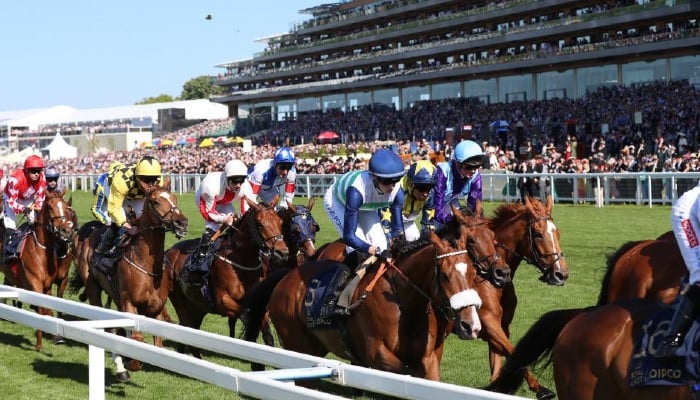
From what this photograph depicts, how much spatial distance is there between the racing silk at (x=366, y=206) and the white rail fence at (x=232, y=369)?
120cm

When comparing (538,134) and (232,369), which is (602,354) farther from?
(538,134)

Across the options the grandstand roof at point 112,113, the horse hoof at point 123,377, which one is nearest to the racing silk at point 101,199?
the horse hoof at point 123,377

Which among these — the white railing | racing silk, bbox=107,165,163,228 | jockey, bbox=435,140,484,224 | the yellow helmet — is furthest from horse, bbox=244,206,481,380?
the white railing

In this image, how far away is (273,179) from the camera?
938cm

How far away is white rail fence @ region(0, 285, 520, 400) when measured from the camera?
371 cm

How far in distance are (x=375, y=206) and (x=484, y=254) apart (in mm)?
758

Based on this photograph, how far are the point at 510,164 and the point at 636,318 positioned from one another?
75.5 ft

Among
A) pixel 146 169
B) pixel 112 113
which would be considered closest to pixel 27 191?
pixel 146 169

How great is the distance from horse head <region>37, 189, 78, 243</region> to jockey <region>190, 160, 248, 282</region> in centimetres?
150

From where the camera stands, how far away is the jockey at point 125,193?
28.1ft

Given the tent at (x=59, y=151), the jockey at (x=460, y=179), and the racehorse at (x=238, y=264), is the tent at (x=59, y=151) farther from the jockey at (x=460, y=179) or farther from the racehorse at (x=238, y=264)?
the jockey at (x=460, y=179)

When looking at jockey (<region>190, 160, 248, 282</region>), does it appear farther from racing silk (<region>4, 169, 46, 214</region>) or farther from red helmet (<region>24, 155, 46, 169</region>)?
racing silk (<region>4, 169, 46, 214</region>)

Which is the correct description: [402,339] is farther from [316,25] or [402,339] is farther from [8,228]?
[316,25]

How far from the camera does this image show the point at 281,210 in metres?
8.21
